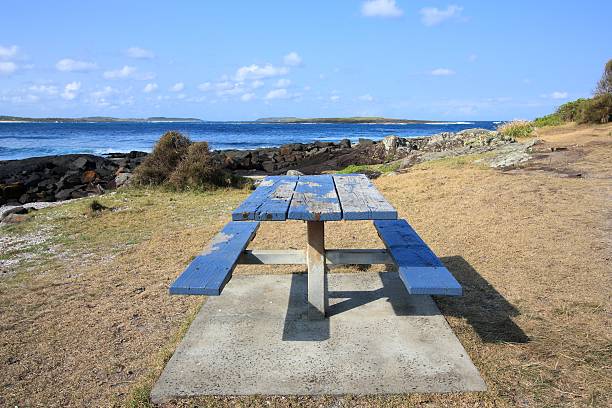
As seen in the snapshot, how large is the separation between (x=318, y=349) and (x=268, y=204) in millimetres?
1019

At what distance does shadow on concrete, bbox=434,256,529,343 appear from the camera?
3.73 m

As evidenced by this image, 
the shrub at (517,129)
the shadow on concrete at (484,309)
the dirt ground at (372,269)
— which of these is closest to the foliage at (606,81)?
the shrub at (517,129)

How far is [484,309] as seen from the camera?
13.9ft

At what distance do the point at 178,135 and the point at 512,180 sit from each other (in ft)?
27.1

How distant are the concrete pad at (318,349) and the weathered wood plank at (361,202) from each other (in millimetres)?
934

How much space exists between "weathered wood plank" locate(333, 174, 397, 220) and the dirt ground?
40.4 inches

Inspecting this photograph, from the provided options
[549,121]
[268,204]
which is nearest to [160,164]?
[268,204]

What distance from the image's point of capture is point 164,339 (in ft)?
12.5

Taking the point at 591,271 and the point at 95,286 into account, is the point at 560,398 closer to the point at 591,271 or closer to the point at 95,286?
the point at 591,271

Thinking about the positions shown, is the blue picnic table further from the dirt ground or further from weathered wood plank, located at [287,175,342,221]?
the dirt ground

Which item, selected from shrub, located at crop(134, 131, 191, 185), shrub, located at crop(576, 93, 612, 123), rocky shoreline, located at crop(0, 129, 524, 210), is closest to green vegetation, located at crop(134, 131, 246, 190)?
shrub, located at crop(134, 131, 191, 185)

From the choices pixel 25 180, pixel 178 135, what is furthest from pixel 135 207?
pixel 25 180

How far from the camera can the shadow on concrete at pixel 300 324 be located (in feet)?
12.1

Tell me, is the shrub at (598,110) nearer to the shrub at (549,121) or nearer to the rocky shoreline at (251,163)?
the shrub at (549,121)
